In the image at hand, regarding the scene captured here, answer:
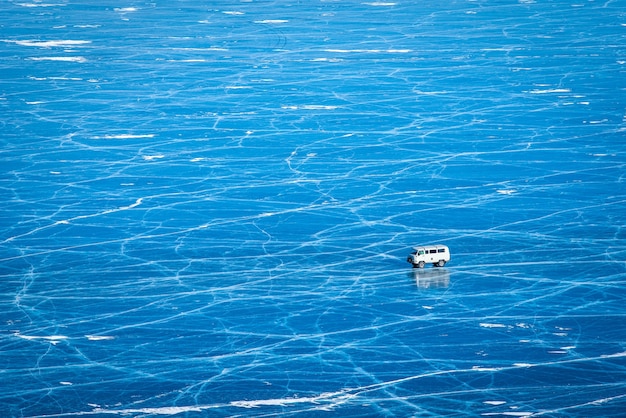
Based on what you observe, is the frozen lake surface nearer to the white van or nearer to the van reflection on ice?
the van reflection on ice

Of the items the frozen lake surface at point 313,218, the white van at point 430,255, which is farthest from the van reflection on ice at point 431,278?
the white van at point 430,255

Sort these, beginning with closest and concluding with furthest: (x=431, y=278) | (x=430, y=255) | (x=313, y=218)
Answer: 1. (x=431, y=278)
2. (x=430, y=255)
3. (x=313, y=218)

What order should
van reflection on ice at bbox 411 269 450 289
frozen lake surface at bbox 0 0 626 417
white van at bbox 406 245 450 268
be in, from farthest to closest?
white van at bbox 406 245 450 268 → van reflection on ice at bbox 411 269 450 289 → frozen lake surface at bbox 0 0 626 417

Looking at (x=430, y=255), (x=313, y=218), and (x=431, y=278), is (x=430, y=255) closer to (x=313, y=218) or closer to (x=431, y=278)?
(x=431, y=278)

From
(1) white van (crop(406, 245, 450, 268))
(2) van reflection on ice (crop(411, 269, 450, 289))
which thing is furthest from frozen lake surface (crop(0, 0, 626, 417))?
(1) white van (crop(406, 245, 450, 268))

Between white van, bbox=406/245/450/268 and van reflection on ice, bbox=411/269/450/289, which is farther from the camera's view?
white van, bbox=406/245/450/268

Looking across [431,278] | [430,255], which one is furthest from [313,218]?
[431,278]
